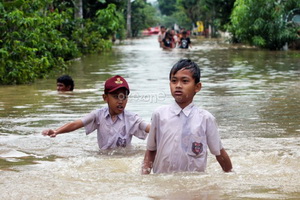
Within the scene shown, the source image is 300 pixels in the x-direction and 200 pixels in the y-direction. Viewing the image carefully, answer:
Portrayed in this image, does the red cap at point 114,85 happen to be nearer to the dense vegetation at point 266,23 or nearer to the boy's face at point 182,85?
the boy's face at point 182,85

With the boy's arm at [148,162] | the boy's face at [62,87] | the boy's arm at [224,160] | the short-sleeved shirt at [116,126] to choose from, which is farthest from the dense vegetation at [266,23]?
the boy's arm at [148,162]

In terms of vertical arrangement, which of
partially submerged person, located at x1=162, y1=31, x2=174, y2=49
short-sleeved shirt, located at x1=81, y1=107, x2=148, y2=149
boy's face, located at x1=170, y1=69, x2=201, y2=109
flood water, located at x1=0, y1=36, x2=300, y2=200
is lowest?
partially submerged person, located at x1=162, y1=31, x2=174, y2=49

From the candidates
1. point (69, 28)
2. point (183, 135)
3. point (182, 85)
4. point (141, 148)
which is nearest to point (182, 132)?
point (183, 135)

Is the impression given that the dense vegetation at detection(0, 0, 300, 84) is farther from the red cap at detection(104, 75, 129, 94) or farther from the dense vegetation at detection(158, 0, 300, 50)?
the red cap at detection(104, 75, 129, 94)

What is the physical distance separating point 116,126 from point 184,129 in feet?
6.98

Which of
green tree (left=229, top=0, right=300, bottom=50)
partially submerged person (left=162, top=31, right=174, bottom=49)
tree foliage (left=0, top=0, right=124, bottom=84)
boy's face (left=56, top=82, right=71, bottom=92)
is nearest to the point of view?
boy's face (left=56, top=82, right=71, bottom=92)

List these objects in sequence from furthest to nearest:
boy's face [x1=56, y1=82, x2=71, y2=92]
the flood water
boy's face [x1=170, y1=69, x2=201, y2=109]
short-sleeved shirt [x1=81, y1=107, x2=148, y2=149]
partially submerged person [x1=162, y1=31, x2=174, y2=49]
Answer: partially submerged person [x1=162, y1=31, x2=174, y2=49] < boy's face [x1=56, y1=82, x2=71, y2=92] < short-sleeved shirt [x1=81, y1=107, x2=148, y2=149] < the flood water < boy's face [x1=170, y1=69, x2=201, y2=109]

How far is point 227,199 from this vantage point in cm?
502

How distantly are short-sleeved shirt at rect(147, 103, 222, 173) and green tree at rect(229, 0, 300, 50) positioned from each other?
29.2 meters

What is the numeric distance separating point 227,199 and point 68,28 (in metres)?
22.9

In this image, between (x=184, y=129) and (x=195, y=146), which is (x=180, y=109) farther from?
(x=195, y=146)

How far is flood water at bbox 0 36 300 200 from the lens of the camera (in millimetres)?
5344

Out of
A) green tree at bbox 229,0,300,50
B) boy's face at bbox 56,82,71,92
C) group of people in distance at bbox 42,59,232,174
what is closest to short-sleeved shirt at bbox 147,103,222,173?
group of people in distance at bbox 42,59,232,174

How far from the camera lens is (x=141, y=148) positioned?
786 cm
